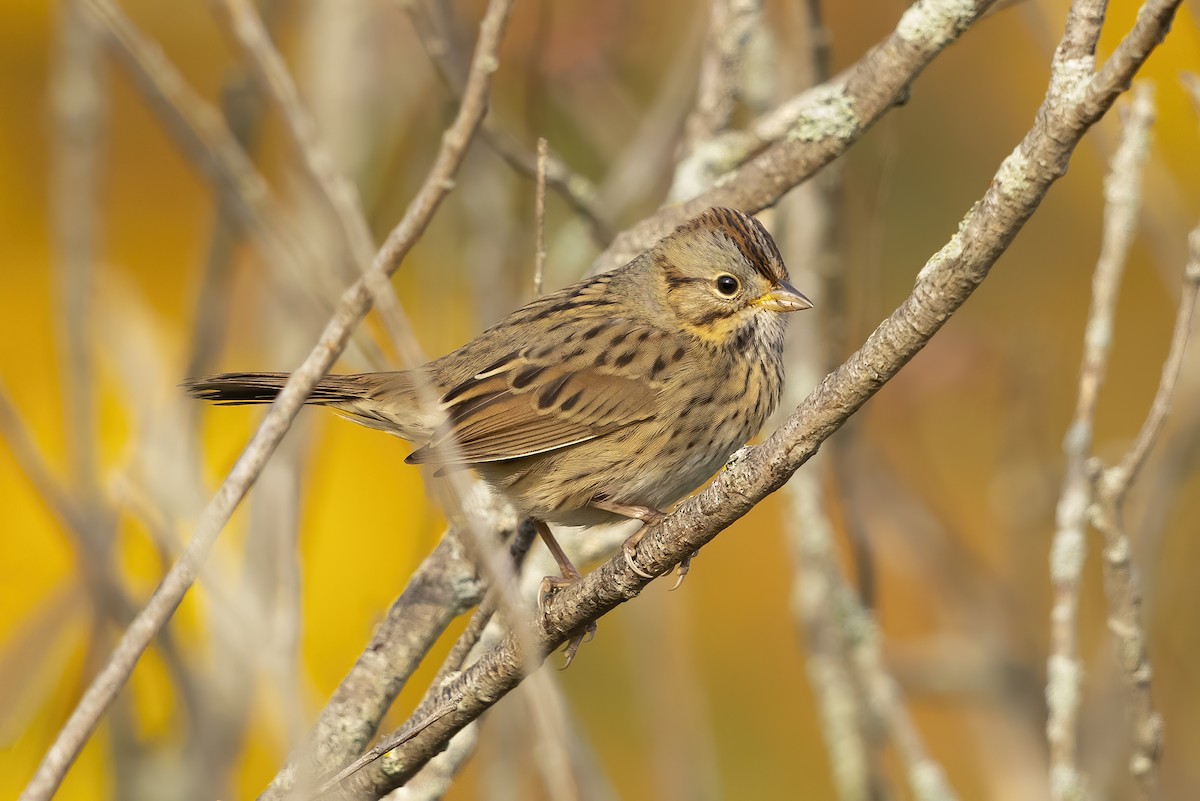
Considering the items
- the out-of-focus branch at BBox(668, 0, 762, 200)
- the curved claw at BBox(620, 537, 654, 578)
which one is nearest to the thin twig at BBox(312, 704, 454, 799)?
the curved claw at BBox(620, 537, 654, 578)

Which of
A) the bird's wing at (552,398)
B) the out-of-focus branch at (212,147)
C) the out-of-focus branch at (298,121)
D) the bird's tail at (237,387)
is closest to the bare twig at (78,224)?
the out-of-focus branch at (212,147)

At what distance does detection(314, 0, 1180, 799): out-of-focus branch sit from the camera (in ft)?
5.67

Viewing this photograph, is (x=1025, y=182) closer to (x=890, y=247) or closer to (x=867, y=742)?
(x=867, y=742)

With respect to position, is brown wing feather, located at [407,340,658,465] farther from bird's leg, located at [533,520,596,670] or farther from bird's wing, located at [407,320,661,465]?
bird's leg, located at [533,520,596,670]

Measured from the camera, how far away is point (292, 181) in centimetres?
408

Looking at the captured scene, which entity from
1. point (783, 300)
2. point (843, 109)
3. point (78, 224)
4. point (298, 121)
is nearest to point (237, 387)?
point (78, 224)

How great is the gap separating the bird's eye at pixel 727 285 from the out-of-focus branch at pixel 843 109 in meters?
0.39

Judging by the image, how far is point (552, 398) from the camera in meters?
3.46

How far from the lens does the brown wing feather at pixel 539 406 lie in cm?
333

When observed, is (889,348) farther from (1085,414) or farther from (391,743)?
(1085,414)

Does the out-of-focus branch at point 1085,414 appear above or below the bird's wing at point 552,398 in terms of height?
below

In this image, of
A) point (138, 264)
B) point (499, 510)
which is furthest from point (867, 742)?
point (138, 264)

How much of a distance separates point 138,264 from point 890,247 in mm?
3814

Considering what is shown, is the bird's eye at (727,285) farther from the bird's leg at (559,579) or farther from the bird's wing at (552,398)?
the bird's leg at (559,579)
